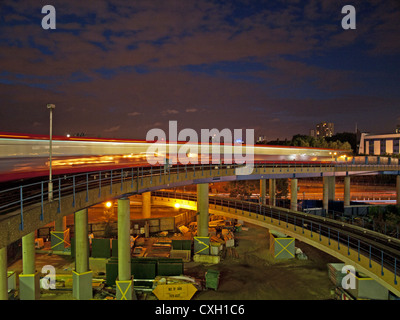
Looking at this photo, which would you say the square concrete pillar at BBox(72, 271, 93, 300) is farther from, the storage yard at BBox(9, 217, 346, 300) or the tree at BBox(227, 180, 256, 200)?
A: the tree at BBox(227, 180, 256, 200)

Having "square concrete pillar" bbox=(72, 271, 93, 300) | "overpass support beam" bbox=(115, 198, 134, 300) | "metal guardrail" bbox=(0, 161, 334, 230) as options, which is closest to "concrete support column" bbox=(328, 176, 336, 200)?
"metal guardrail" bbox=(0, 161, 334, 230)

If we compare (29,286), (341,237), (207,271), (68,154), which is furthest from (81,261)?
(341,237)

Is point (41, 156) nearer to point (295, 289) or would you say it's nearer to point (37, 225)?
point (37, 225)

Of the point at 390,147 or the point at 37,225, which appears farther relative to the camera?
the point at 390,147

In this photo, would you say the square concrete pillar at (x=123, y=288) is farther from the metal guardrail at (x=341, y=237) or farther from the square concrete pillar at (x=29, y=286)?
the metal guardrail at (x=341, y=237)

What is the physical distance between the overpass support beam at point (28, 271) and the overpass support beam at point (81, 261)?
7.76 ft

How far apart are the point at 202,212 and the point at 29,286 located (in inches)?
614

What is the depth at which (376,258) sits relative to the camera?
17.4 m

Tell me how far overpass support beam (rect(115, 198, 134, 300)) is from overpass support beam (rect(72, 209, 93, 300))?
2690 mm

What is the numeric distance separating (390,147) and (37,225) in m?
122

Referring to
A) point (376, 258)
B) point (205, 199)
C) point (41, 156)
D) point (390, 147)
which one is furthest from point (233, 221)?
point (390, 147)

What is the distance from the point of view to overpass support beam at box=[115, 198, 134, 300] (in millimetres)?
17062
